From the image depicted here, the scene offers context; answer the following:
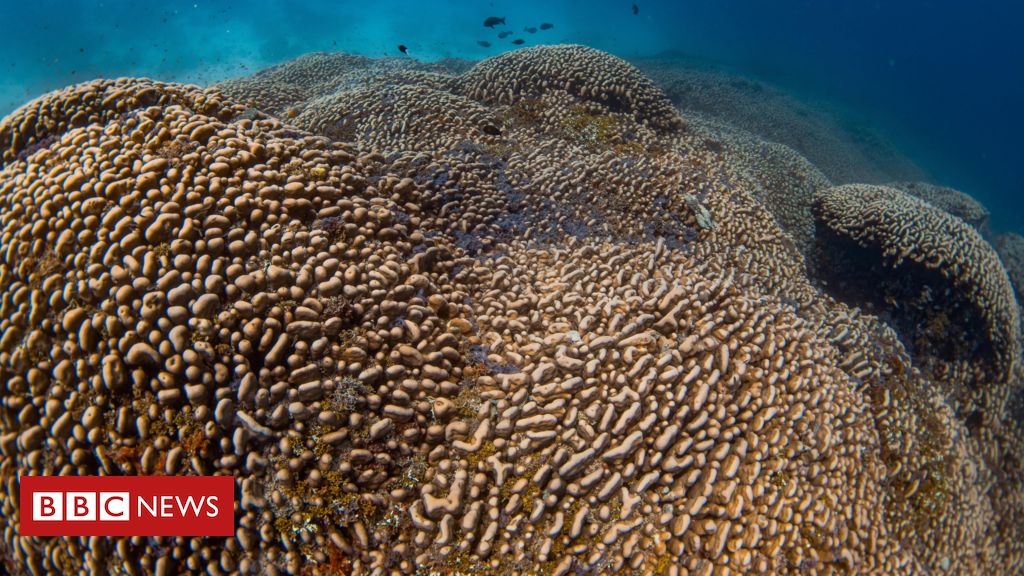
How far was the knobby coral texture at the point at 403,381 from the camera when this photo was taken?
2309 millimetres

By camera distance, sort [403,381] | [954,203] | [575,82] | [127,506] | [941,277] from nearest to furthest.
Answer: [127,506]
[403,381]
[941,277]
[575,82]
[954,203]

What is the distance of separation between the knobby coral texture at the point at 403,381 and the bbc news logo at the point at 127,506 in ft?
0.20

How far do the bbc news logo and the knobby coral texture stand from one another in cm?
6

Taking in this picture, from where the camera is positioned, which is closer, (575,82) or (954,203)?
(575,82)

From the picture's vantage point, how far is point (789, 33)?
68000 millimetres

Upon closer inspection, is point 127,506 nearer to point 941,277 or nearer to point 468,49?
point 941,277

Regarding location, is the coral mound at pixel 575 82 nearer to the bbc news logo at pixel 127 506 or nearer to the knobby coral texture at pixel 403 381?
the knobby coral texture at pixel 403 381

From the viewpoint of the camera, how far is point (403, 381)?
2697 millimetres

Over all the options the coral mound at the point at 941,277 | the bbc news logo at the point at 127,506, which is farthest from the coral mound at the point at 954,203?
the bbc news logo at the point at 127,506

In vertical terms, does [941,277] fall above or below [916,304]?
above

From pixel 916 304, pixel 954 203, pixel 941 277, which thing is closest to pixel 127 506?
pixel 916 304

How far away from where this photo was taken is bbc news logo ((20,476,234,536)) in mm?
2176

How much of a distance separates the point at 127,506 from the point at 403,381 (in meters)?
1.45

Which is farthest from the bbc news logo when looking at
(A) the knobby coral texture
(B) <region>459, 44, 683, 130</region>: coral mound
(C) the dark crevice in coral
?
(C) the dark crevice in coral
